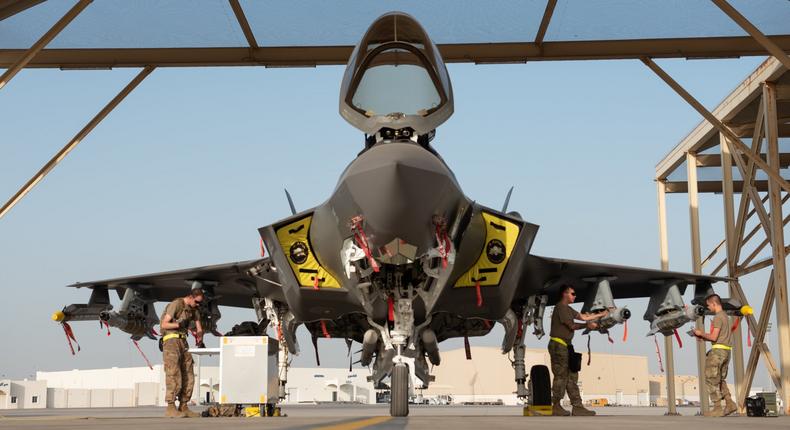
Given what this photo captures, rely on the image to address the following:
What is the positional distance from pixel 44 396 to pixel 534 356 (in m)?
37.6

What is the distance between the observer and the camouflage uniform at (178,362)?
9266 millimetres

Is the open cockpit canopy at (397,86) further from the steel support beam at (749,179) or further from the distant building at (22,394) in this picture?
the distant building at (22,394)

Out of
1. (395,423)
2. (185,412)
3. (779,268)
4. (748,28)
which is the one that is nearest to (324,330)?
(185,412)

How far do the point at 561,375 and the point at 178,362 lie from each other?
487cm

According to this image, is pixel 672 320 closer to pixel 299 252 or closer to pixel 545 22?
pixel 545 22

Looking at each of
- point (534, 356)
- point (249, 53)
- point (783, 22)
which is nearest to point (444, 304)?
point (249, 53)

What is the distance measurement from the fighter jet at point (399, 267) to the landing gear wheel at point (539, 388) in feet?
0.59

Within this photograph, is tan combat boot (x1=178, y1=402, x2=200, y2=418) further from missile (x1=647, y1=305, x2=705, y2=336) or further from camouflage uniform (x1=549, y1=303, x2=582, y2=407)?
missile (x1=647, y1=305, x2=705, y2=336)

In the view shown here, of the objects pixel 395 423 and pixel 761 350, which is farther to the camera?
pixel 761 350

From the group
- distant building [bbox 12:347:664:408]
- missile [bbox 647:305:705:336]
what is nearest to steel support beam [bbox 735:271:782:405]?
missile [bbox 647:305:705:336]

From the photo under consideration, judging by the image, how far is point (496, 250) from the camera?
891cm

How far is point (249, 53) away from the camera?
11.3m

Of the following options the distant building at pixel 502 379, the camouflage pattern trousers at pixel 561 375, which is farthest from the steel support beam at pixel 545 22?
the distant building at pixel 502 379

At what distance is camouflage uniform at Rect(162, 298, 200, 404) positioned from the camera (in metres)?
9.27
